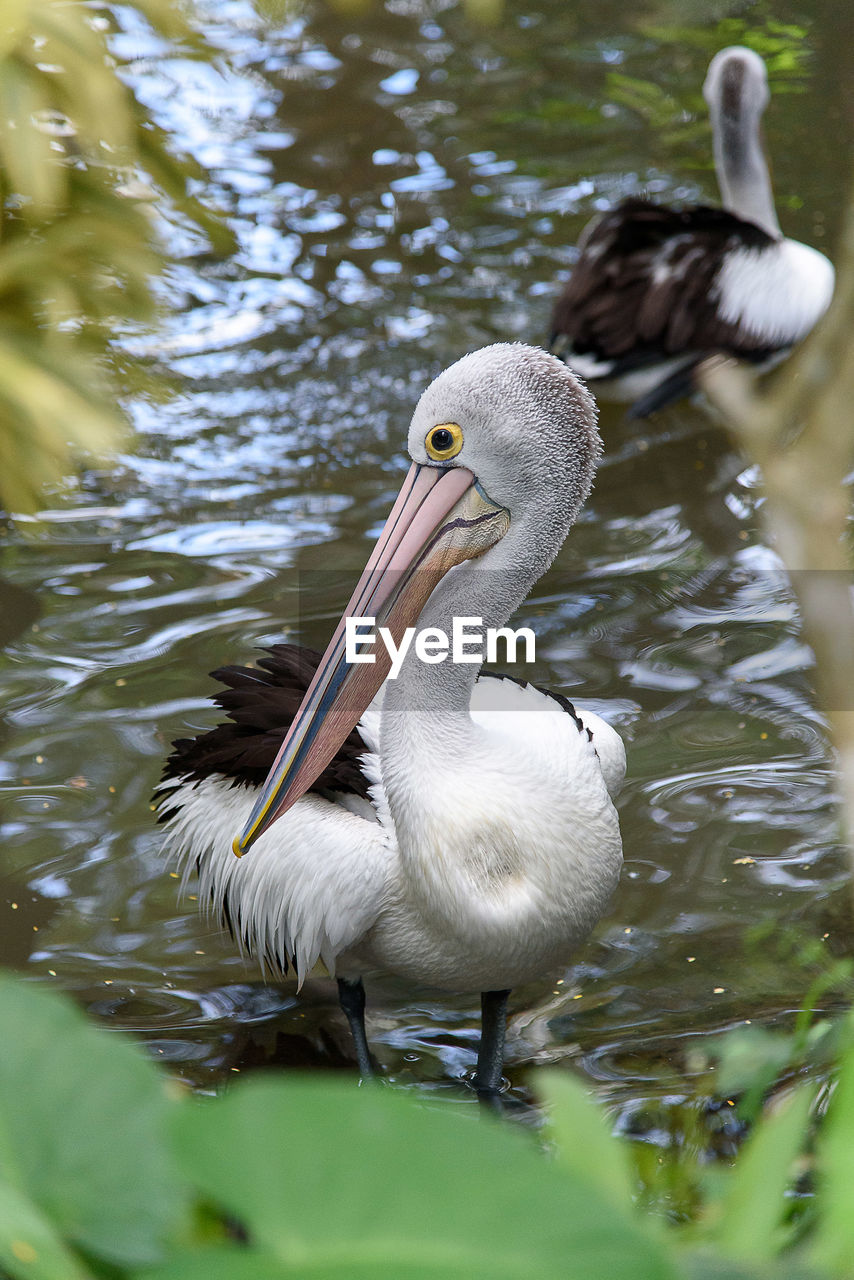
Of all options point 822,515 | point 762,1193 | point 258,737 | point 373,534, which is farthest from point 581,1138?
point 373,534

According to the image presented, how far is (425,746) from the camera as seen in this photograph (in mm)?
1927

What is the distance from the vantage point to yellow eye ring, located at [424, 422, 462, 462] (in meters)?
1.96

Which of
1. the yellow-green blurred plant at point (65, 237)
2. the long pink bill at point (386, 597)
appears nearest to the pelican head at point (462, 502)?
the long pink bill at point (386, 597)

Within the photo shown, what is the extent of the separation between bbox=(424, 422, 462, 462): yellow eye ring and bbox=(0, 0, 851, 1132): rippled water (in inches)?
39.0

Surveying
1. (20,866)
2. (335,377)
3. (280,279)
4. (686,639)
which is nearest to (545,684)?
(686,639)

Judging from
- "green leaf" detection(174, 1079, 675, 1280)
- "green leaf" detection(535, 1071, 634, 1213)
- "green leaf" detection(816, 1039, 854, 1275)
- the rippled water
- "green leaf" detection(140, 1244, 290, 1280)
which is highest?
"green leaf" detection(174, 1079, 675, 1280)

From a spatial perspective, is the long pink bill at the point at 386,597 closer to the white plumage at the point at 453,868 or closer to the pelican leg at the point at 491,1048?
the white plumage at the point at 453,868

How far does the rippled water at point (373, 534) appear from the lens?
2.39 metres

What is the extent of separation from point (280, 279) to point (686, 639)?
2.40 meters

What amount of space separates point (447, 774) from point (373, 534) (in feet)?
6.36

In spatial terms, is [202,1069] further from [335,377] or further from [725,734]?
[335,377]

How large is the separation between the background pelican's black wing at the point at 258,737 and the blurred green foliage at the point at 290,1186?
158cm

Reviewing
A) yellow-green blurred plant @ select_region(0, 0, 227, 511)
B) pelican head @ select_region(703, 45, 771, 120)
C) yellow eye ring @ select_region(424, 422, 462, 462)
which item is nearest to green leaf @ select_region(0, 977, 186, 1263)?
yellow eye ring @ select_region(424, 422, 462, 462)

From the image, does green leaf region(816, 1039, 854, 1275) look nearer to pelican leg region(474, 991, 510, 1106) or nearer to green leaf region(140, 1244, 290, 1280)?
green leaf region(140, 1244, 290, 1280)
